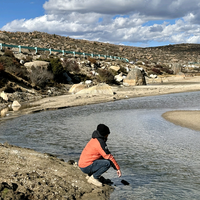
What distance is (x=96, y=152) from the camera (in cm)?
611

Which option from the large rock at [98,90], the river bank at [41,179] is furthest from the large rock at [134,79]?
the river bank at [41,179]

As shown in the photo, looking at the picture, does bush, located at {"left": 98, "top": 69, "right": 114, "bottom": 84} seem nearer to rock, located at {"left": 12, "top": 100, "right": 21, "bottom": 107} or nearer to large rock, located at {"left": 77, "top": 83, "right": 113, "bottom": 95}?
large rock, located at {"left": 77, "top": 83, "right": 113, "bottom": 95}

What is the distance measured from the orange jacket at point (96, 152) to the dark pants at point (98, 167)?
84 mm

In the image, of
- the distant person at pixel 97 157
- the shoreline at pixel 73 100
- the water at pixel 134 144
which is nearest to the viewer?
the distant person at pixel 97 157

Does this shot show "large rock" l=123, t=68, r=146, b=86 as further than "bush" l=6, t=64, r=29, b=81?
Yes

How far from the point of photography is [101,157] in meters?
6.34

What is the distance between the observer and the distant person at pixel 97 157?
5.92 m

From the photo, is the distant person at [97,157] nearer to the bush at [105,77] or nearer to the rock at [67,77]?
the rock at [67,77]

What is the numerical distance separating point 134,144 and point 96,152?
475 centimetres

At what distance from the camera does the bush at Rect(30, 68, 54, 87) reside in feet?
102

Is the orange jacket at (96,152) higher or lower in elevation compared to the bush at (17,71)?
lower

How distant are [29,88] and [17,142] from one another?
18.8 m

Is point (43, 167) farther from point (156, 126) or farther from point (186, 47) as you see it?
point (186, 47)

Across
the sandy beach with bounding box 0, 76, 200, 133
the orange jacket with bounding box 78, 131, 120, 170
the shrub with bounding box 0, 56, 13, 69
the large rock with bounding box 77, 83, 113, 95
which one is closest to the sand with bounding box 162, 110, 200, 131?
the sandy beach with bounding box 0, 76, 200, 133
